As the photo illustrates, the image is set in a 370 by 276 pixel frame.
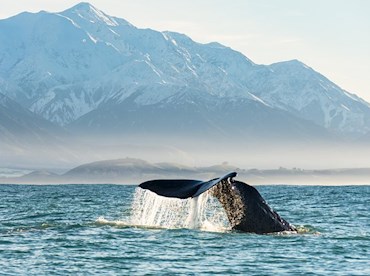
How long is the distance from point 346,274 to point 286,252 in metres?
2.57

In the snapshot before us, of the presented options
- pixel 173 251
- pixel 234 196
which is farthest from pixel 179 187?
pixel 234 196

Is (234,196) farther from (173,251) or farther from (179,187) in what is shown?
(173,251)

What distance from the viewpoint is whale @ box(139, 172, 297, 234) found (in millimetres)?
18109

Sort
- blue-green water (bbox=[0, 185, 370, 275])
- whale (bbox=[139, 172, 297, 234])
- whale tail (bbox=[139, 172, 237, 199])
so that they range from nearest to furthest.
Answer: blue-green water (bbox=[0, 185, 370, 275]), whale tail (bbox=[139, 172, 237, 199]), whale (bbox=[139, 172, 297, 234])

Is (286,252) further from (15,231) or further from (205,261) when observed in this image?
(15,231)

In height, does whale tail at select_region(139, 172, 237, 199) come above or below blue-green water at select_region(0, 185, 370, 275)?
above

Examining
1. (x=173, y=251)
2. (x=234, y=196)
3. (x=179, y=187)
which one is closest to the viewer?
(x=179, y=187)

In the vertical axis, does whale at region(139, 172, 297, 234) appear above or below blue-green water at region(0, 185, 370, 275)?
above

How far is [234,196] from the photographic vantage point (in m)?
19.6

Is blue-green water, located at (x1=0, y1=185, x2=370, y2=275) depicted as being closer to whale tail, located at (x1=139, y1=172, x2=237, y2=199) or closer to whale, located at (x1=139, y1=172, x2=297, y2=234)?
whale, located at (x1=139, y1=172, x2=297, y2=234)

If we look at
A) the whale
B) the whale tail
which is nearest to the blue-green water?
the whale

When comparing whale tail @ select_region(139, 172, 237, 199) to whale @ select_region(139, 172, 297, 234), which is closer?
whale tail @ select_region(139, 172, 237, 199)

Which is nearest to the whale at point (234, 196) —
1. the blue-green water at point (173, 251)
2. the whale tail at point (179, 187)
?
the whale tail at point (179, 187)

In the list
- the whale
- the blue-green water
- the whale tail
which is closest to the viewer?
the blue-green water
